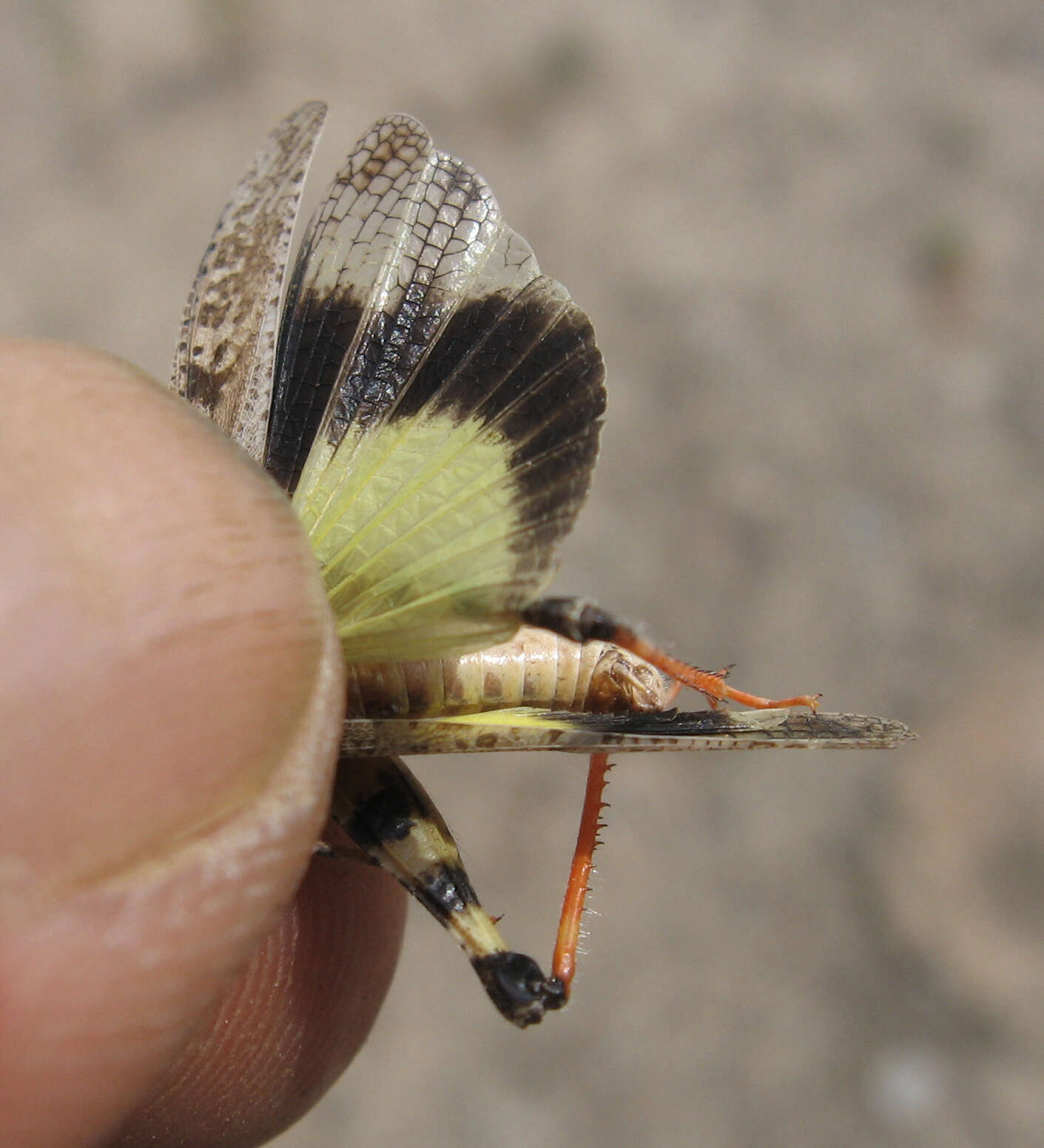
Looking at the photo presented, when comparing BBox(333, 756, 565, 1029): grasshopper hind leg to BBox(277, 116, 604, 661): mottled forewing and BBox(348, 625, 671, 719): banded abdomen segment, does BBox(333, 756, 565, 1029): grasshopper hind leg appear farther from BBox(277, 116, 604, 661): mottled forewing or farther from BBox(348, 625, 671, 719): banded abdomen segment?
BBox(277, 116, 604, 661): mottled forewing

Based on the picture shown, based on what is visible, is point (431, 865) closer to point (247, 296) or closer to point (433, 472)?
point (433, 472)

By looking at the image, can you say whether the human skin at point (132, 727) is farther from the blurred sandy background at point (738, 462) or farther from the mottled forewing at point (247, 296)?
the blurred sandy background at point (738, 462)

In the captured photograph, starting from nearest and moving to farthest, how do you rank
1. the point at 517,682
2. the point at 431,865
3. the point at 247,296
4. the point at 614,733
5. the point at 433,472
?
1. the point at 614,733
2. the point at 433,472
3. the point at 431,865
4. the point at 517,682
5. the point at 247,296

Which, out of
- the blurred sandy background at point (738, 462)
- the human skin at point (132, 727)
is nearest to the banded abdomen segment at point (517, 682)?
the human skin at point (132, 727)

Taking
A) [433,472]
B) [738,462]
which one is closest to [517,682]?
[433,472]

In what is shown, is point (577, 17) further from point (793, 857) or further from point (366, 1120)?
point (366, 1120)

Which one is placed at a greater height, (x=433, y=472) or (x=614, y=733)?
(x=433, y=472)
